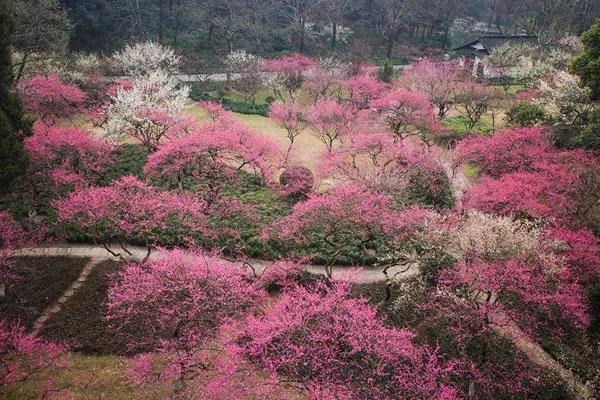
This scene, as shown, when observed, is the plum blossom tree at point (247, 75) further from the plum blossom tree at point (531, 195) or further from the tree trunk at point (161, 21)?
the plum blossom tree at point (531, 195)

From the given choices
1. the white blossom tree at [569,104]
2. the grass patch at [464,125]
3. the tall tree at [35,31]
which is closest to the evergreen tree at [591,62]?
the white blossom tree at [569,104]

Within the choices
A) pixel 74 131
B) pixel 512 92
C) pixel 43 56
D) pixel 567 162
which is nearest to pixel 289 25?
→ pixel 512 92

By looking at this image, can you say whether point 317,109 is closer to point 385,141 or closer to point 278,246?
point 385,141

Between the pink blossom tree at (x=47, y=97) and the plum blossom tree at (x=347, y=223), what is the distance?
725 inches

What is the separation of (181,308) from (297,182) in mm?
12814

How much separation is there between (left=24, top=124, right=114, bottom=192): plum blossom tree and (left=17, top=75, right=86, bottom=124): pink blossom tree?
238 inches

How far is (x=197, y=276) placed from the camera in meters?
16.0

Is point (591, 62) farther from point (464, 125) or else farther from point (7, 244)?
point (7, 244)

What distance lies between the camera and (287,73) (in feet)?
148

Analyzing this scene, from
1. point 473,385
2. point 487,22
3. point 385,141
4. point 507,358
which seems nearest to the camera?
point 473,385

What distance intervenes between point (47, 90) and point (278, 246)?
64.3 ft

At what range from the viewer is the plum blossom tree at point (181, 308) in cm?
1573

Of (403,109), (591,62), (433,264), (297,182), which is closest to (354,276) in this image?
(433,264)

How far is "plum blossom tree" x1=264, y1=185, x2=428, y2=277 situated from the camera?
20578 mm
